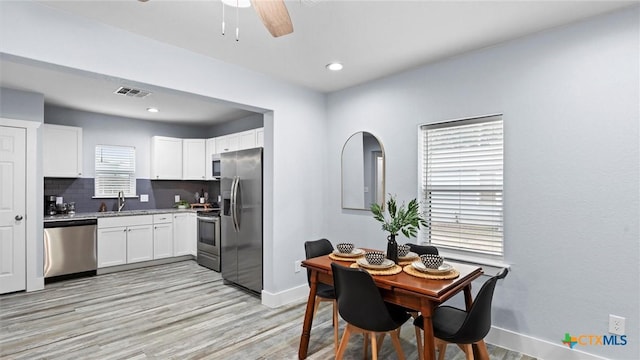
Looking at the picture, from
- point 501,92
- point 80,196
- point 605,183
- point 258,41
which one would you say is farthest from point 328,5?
point 80,196

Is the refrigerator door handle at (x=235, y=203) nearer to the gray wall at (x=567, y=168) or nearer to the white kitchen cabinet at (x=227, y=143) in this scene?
the white kitchen cabinet at (x=227, y=143)

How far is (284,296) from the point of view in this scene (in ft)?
12.0

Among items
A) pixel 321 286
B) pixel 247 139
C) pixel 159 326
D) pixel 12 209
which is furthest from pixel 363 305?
pixel 12 209

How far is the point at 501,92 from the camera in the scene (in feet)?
8.71

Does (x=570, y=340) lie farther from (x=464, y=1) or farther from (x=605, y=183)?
(x=464, y=1)

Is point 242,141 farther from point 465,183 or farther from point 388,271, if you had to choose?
point 388,271

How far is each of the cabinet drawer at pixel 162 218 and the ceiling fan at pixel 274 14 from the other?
15.3ft

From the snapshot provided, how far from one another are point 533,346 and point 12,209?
19.1ft

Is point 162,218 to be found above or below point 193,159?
below

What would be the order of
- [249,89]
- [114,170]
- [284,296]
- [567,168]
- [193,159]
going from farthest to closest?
[193,159], [114,170], [284,296], [249,89], [567,168]

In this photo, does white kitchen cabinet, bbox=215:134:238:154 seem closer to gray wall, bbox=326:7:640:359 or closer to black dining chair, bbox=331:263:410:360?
gray wall, bbox=326:7:640:359

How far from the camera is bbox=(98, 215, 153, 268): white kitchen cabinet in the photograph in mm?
4797

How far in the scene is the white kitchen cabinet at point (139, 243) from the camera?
16.5 ft

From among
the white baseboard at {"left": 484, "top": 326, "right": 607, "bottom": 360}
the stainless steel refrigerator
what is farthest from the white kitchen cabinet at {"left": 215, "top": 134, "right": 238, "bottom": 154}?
the white baseboard at {"left": 484, "top": 326, "right": 607, "bottom": 360}
